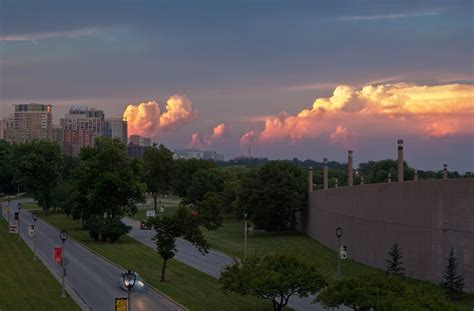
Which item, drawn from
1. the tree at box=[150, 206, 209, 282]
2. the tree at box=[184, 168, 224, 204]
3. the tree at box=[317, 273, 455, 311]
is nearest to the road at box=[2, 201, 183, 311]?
the tree at box=[150, 206, 209, 282]

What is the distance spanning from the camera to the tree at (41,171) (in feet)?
399

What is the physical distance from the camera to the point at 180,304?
40188 millimetres

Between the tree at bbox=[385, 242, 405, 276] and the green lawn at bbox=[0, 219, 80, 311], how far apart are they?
65.0 ft

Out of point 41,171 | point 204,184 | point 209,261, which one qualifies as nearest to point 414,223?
point 209,261

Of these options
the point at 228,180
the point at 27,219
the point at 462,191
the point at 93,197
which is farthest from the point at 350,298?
the point at 228,180

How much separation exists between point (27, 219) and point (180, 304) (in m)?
76.3

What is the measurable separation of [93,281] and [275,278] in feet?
59.7

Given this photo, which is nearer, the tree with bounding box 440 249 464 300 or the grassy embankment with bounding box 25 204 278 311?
the grassy embankment with bounding box 25 204 278 311

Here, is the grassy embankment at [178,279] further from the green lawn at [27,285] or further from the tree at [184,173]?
the tree at [184,173]

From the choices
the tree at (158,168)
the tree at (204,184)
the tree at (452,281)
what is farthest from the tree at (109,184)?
the tree at (158,168)

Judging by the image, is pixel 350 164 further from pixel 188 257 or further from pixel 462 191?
pixel 462 191

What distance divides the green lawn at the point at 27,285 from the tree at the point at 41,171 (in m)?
54.6

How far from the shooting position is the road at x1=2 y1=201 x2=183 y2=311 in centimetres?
4028

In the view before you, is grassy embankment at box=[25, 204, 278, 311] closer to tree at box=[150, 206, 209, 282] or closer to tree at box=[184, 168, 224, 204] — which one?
tree at box=[150, 206, 209, 282]
